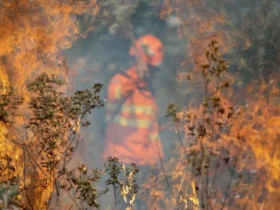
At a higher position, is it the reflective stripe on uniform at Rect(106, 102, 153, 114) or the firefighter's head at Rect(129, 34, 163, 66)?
the firefighter's head at Rect(129, 34, 163, 66)

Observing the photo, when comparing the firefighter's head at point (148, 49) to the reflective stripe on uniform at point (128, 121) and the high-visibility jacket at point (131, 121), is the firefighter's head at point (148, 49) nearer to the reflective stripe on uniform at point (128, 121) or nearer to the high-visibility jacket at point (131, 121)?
the high-visibility jacket at point (131, 121)

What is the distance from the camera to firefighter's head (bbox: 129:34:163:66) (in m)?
26.6

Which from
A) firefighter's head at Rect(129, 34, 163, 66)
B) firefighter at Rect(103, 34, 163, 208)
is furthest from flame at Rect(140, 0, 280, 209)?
firefighter at Rect(103, 34, 163, 208)

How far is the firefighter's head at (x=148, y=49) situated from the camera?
26.6 metres

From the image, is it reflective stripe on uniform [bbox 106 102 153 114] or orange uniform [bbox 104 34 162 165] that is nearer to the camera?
Answer: orange uniform [bbox 104 34 162 165]

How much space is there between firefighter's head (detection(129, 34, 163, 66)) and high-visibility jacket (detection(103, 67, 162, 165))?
1.24m

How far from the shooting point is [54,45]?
57.9 ft

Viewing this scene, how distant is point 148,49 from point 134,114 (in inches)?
197

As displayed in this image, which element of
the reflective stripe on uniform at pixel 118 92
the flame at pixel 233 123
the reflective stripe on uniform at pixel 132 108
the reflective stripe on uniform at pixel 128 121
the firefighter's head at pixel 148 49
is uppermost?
the firefighter's head at pixel 148 49

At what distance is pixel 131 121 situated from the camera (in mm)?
27375

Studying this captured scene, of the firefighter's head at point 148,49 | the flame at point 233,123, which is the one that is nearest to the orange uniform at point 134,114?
the firefighter's head at point 148,49

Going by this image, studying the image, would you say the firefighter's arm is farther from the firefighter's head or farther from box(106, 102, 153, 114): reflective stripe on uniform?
the firefighter's head

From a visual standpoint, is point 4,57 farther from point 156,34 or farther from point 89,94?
point 156,34

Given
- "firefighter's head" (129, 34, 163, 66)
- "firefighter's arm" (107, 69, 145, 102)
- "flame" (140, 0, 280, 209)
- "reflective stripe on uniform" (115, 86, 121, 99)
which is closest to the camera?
"flame" (140, 0, 280, 209)
